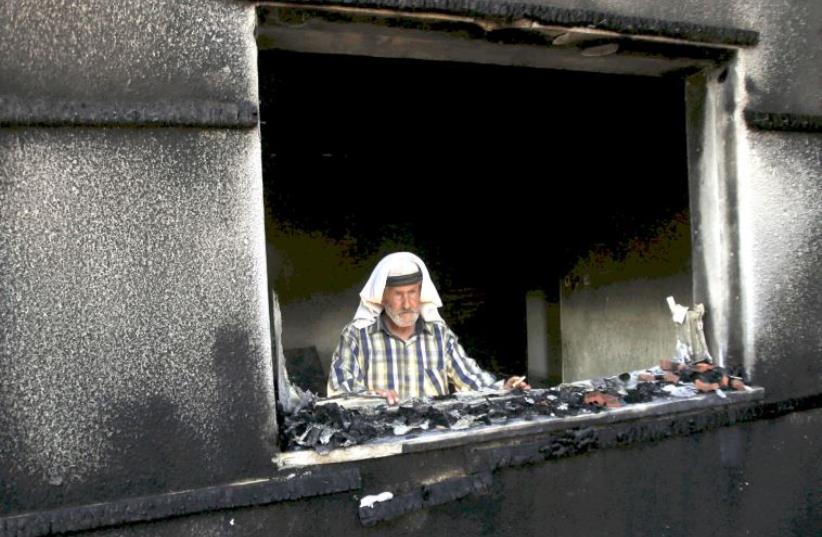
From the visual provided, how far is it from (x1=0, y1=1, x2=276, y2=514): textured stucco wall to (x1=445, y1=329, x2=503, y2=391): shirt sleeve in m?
1.74

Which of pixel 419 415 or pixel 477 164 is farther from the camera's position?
pixel 477 164

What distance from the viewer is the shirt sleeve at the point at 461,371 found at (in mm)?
3893

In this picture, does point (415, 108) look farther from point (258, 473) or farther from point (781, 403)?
point (258, 473)

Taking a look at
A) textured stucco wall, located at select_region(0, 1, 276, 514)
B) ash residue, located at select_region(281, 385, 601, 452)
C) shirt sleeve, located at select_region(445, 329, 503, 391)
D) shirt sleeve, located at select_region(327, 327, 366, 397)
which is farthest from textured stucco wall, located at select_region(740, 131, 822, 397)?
textured stucco wall, located at select_region(0, 1, 276, 514)

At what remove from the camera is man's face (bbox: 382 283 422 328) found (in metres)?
3.78

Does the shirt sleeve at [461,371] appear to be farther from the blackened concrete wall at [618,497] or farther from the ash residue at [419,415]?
the blackened concrete wall at [618,497]

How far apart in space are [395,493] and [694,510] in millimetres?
1601

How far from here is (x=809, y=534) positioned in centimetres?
340

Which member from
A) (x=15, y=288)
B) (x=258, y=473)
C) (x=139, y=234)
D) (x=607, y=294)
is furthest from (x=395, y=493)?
(x=607, y=294)

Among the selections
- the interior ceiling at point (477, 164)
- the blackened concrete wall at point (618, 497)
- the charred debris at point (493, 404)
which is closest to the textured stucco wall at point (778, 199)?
the charred debris at point (493, 404)

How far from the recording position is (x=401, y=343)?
394cm

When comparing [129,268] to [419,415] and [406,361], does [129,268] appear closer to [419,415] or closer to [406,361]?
[419,415]

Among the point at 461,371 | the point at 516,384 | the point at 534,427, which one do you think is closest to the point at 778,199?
the point at 516,384

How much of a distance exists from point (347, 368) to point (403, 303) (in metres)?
0.50
